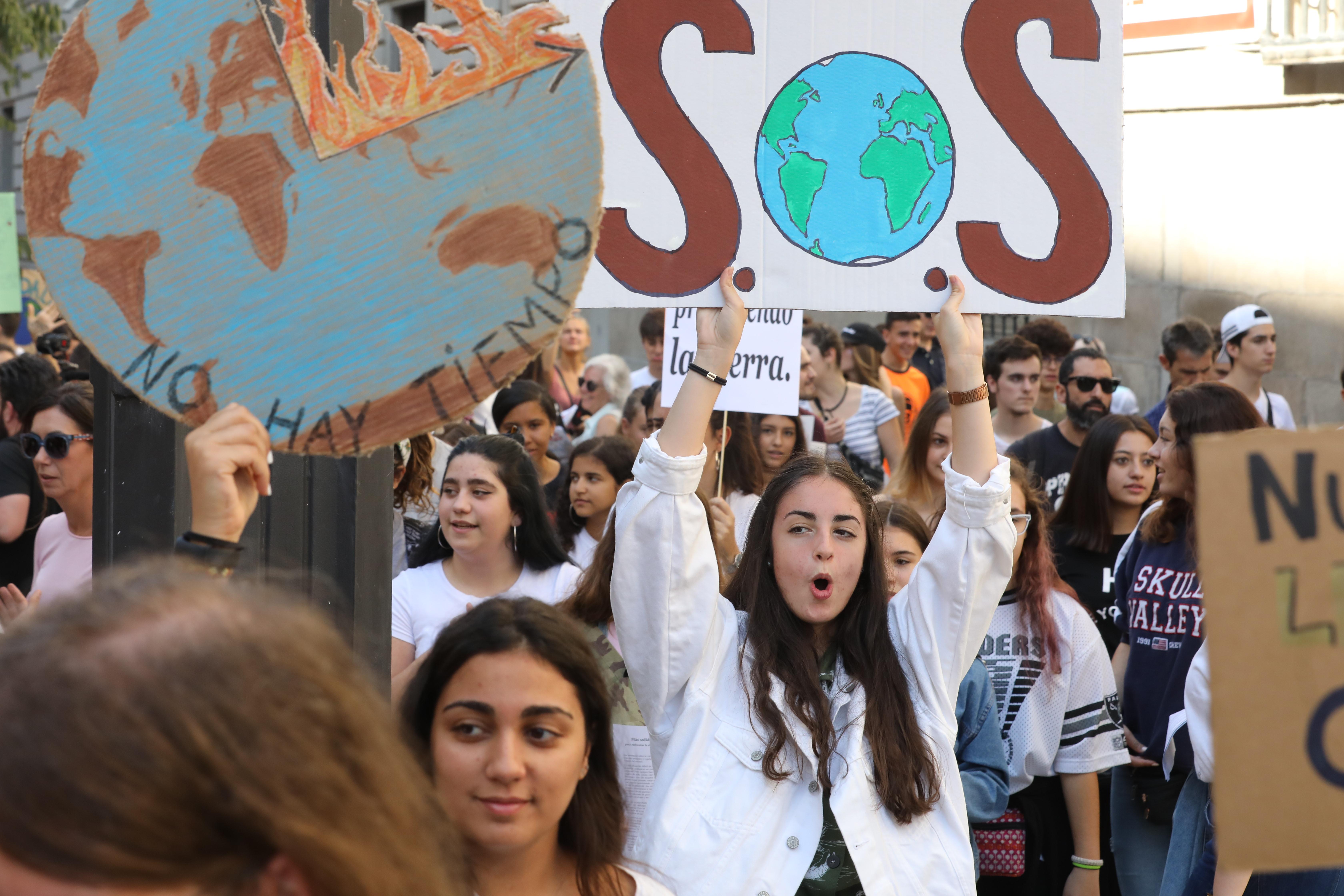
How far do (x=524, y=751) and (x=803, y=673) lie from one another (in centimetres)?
69

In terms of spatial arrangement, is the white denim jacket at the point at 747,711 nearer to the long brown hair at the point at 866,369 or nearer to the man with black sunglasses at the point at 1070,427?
the man with black sunglasses at the point at 1070,427

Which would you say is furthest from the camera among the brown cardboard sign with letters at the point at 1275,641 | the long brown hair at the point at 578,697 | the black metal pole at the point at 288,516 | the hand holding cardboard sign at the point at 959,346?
the hand holding cardboard sign at the point at 959,346

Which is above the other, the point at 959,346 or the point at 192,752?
the point at 959,346

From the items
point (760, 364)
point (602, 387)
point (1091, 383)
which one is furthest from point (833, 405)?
point (602, 387)

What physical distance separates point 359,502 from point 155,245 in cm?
63

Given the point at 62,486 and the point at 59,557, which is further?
the point at 62,486

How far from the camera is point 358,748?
3.09 ft

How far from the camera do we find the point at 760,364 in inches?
208

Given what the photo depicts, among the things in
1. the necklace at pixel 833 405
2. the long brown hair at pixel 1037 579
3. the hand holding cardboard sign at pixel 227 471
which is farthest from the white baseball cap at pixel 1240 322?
the hand holding cardboard sign at pixel 227 471

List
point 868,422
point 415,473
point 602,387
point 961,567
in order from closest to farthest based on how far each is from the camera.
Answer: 1. point 961,567
2. point 415,473
3. point 868,422
4. point 602,387

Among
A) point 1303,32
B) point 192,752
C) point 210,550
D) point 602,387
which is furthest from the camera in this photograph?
point 1303,32

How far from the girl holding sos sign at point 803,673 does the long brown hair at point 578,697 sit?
29 centimetres

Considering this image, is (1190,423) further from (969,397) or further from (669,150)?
(669,150)

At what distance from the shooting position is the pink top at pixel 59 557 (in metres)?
3.95
